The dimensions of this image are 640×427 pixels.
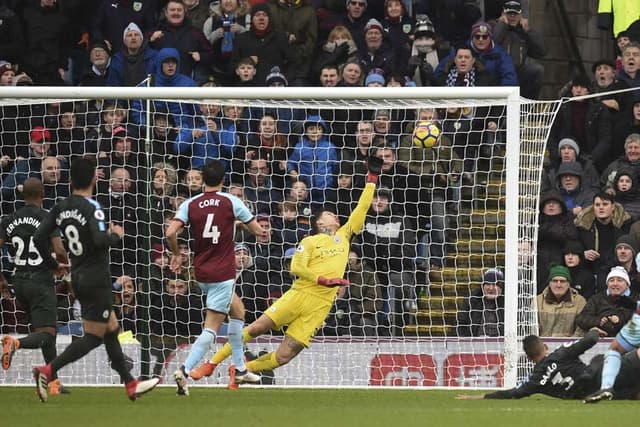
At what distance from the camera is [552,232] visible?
16.0 meters

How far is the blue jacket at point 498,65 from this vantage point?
1738 cm

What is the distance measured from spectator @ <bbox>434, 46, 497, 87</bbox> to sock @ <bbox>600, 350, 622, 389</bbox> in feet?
19.2

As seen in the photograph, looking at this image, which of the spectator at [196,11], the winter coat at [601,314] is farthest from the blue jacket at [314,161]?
the spectator at [196,11]

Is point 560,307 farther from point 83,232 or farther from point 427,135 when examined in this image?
point 83,232

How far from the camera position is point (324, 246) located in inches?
536

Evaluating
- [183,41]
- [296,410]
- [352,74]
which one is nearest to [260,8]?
[183,41]

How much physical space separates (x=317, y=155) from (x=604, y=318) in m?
3.61

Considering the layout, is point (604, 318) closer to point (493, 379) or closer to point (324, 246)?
point (493, 379)

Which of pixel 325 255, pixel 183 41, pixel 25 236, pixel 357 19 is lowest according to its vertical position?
pixel 325 255

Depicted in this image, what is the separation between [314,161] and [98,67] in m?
3.75

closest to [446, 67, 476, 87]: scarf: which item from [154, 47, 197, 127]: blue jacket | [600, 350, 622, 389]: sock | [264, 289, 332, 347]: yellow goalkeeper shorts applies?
[154, 47, 197, 127]: blue jacket

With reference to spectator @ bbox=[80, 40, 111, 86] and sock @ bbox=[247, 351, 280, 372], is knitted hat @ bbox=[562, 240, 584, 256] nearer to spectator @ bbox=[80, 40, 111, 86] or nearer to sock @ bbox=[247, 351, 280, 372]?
sock @ bbox=[247, 351, 280, 372]

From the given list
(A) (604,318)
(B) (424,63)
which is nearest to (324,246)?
(A) (604,318)

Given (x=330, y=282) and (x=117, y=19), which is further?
(x=117, y=19)
